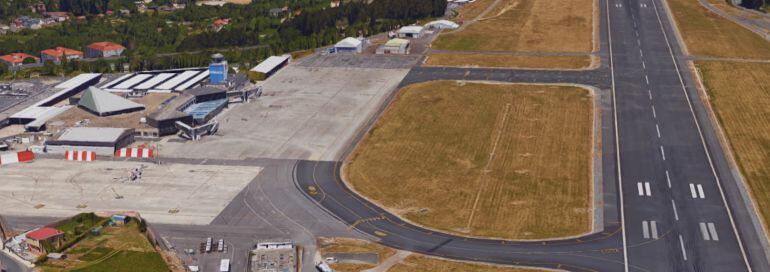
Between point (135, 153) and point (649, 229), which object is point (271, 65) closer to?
point (135, 153)

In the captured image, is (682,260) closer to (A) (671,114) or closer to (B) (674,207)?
(B) (674,207)

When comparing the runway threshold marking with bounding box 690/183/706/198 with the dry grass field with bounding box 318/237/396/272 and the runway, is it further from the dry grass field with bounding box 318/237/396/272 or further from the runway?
the dry grass field with bounding box 318/237/396/272

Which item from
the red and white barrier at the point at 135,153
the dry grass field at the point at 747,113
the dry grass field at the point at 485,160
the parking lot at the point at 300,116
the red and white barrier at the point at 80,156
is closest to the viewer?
the dry grass field at the point at 485,160

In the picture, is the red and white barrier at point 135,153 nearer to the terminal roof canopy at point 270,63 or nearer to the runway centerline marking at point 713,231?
the terminal roof canopy at point 270,63

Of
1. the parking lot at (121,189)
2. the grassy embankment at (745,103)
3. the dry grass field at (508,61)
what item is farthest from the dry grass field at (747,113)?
the parking lot at (121,189)

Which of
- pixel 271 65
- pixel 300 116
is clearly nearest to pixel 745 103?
pixel 300 116

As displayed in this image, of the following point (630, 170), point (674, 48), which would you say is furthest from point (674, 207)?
point (674, 48)
